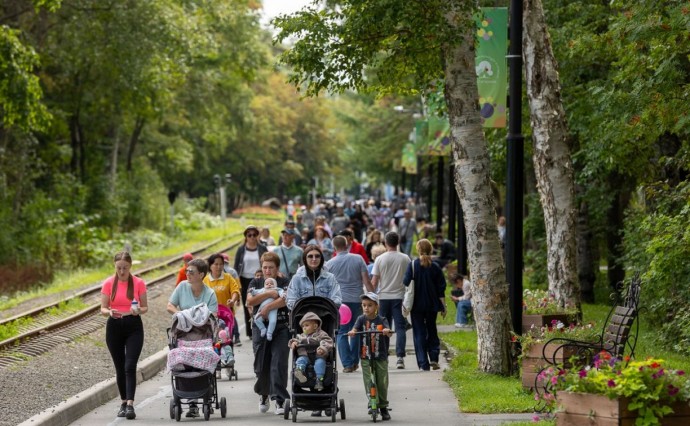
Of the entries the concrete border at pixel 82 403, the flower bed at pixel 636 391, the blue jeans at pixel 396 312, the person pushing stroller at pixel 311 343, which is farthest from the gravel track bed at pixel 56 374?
the flower bed at pixel 636 391

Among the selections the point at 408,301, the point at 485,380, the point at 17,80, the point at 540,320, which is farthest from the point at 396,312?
the point at 17,80

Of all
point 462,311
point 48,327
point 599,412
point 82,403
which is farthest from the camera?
point 462,311

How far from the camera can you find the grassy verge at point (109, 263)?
113 ft

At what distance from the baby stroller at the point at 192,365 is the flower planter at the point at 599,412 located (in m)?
4.80

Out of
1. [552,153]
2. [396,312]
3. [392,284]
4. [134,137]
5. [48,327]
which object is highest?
[134,137]

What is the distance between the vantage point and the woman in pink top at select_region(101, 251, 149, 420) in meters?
13.8

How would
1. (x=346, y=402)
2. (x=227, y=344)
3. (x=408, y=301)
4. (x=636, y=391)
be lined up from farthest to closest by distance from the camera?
(x=408, y=301) < (x=227, y=344) < (x=346, y=402) < (x=636, y=391)

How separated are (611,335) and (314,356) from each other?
2.93 metres

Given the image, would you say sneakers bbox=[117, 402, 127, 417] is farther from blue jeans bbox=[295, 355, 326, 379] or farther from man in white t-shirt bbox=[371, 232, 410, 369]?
man in white t-shirt bbox=[371, 232, 410, 369]

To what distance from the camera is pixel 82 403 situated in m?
14.5

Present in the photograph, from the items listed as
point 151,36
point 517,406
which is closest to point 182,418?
point 517,406

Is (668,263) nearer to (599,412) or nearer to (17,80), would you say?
(599,412)

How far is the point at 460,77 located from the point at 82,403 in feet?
19.4

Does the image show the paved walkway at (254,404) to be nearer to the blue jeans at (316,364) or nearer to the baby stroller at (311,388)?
the baby stroller at (311,388)
